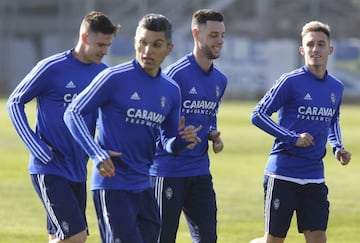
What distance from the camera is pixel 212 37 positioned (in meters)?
10.2

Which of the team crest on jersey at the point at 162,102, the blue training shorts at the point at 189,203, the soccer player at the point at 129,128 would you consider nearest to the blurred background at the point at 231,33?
the blue training shorts at the point at 189,203

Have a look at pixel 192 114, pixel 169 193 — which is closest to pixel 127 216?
pixel 169 193

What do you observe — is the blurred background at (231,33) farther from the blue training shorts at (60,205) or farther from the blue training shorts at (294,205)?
the blue training shorts at (60,205)

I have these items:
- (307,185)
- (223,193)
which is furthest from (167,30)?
(223,193)

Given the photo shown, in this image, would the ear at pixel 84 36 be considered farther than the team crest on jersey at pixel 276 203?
No

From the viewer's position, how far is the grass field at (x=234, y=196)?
13969 millimetres

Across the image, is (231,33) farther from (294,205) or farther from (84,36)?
(84,36)

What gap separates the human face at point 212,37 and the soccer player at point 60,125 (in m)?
1.03

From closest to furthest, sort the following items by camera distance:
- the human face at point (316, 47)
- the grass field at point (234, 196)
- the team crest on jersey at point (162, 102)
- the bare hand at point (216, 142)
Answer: the team crest on jersey at point (162, 102) → the bare hand at point (216, 142) → the human face at point (316, 47) → the grass field at point (234, 196)

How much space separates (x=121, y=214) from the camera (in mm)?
8320

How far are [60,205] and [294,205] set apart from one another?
2221mm

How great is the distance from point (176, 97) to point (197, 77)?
1555 mm

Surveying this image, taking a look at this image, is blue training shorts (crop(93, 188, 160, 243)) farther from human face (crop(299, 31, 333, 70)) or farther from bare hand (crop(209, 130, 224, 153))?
human face (crop(299, 31, 333, 70))

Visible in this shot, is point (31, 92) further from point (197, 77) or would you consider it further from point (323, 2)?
point (323, 2)
